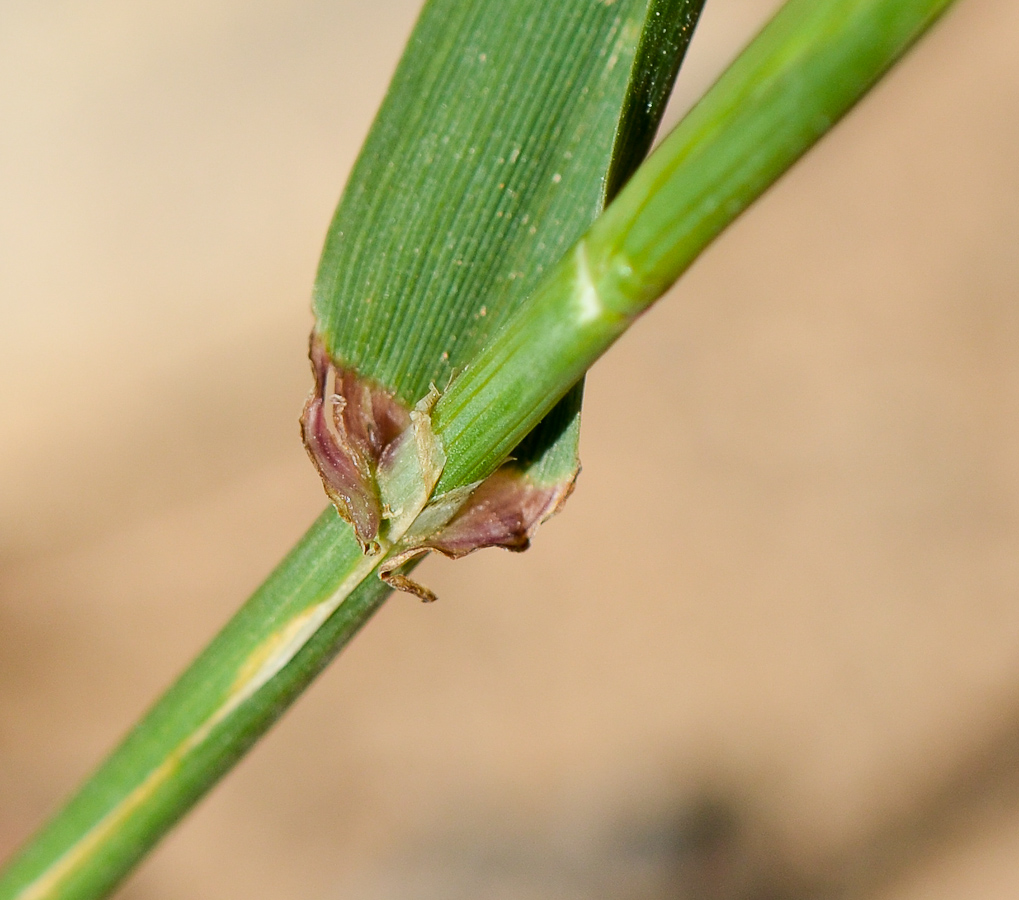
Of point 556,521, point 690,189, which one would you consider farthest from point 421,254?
point 556,521

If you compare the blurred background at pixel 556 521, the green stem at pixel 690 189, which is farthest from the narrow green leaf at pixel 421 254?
the blurred background at pixel 556 521

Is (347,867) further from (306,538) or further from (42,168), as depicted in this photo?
(42,168)

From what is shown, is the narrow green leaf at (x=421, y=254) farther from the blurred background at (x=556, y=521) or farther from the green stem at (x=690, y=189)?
the blurred background at (x=556, y=521)

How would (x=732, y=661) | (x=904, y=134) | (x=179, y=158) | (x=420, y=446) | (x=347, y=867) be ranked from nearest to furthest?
(x=420, y=446) < (x=347, y=867) < (x=732, y=661) < (x=179, y=158) < (x=904, y=134)

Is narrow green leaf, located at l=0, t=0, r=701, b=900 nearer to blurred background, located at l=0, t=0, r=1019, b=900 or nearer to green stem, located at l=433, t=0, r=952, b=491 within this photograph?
green stem, located at l=433, t=0, r=952, b=491

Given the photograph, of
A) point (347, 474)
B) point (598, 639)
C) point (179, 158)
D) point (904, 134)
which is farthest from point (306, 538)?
point (904, 134)
